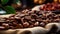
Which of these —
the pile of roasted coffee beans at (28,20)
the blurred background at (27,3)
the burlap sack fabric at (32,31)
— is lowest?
the burlap sack fabric at (32,31)

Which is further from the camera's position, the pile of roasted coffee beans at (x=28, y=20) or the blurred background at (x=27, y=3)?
the blurred background at (x=27, y=3)

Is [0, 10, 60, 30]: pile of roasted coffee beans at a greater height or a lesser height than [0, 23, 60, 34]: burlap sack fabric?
greater

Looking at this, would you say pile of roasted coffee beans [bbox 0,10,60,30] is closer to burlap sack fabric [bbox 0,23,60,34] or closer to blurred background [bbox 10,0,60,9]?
burlap sack fabric [bbox 0,23,60,34]

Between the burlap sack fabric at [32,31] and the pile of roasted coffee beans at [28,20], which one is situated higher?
the pile of roasted coffee beans at [28,20]

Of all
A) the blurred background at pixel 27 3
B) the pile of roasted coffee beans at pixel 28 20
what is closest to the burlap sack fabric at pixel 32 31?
the pile of roasted coffee beans at pixel 28 20

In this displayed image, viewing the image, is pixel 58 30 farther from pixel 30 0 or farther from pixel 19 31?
pixel 30 0

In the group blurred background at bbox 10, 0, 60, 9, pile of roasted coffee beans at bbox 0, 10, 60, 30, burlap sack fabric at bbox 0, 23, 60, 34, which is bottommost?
burlap sack fabric at bbox 0, 23, 60, 34

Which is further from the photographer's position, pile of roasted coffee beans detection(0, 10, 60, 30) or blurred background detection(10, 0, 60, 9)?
blurred background detection(10, 0, 60, 9)

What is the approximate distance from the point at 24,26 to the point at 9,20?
9cm

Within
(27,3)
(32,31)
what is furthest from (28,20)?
(27,3)

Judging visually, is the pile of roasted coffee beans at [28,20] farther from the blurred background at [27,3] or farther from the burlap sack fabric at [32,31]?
the blurred background at [27,3]

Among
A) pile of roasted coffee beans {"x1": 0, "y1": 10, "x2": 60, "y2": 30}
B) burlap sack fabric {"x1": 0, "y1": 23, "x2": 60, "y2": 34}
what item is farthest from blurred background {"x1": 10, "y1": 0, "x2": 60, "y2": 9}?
burlap sack fabric {"x1": 0, "y1": 23, "x2": 60, "y2": 34}

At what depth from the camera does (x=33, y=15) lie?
3.96ft

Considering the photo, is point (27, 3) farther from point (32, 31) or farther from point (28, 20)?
point (32, 31)
